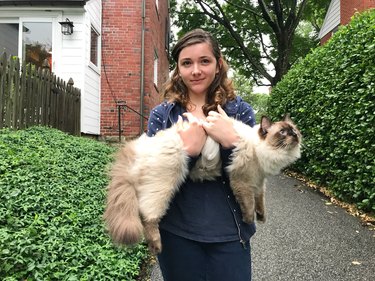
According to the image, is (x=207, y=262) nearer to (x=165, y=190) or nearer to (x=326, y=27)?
(x=165, y=190)

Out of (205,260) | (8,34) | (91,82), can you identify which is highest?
(8,34)

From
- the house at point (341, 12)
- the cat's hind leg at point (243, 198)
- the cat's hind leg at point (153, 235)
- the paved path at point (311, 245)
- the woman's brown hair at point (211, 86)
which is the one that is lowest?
the paved path at point (311, 245)

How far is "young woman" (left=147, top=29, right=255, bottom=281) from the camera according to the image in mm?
1962

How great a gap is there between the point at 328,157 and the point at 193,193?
584 centimetres

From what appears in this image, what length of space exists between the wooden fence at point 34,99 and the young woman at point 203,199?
6.11 m

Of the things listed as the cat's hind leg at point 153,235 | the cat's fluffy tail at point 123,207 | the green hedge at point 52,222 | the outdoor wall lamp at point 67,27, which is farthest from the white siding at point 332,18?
the cat's hind leg at point 153,235

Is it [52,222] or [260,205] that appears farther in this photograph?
[52,222]

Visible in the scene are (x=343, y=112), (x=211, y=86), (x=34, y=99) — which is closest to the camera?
(x=211, y=86)

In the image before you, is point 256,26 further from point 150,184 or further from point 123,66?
point 150,184

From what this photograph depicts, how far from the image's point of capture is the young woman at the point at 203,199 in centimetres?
196

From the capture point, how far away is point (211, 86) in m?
2.19

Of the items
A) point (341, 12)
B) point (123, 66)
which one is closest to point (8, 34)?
point (123, 66)

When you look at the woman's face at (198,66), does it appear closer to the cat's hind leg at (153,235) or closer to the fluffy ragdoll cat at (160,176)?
the fluffy ragdoll cat at (160,176)

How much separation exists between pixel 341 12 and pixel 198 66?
1816 cm
